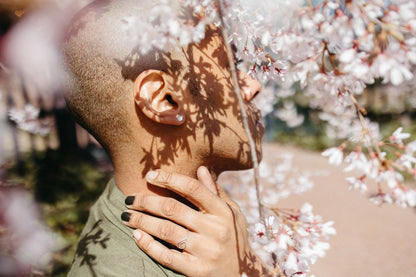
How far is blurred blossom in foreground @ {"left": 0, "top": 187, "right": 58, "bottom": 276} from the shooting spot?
7.24 feet

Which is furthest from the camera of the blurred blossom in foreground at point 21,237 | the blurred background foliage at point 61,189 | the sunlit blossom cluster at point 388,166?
the blurred background foliage at point 61,189

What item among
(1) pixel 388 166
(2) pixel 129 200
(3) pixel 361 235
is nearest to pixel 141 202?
(2) pixel 129 200

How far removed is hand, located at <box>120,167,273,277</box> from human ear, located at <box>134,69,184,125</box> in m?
0.30

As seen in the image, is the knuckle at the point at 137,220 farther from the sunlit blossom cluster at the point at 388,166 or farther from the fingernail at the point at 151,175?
the sunlit blossom cluster at the point at 388,166

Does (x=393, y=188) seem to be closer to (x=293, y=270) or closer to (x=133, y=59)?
(x=293, y=270)

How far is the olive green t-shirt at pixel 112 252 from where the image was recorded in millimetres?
1430

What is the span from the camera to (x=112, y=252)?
150 cm

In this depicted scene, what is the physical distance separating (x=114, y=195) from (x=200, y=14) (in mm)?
1112

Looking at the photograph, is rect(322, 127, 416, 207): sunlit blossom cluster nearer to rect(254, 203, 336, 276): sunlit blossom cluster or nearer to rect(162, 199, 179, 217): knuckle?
rect(254, 203, 336, 276): sunlit blossom cluster

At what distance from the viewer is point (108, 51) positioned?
1494 mm

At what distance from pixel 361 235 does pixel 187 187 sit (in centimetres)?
469

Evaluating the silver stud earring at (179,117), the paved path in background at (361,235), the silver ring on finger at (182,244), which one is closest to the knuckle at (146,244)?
the silver ring on finger at (182,244)

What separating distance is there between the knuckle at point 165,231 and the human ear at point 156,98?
1.73 ft

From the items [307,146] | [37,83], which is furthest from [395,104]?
[37,83]
